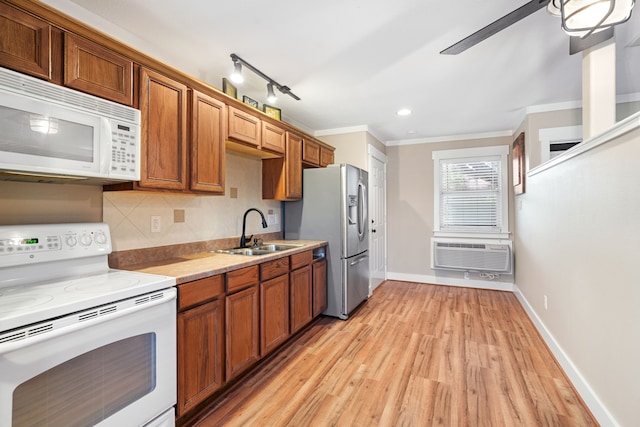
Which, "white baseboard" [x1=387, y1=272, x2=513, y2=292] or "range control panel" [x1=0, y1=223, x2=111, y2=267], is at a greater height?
"range control panel" [x1=0, y1=223, x2=111, y2=267]

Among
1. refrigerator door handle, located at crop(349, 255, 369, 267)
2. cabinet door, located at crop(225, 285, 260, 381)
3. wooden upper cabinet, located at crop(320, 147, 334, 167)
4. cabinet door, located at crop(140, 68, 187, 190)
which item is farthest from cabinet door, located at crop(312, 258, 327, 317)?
cabinet door, located at crop(140, 68, 187, 190)

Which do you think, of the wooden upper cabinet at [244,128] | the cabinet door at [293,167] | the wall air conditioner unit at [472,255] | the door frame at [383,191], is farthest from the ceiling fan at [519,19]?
the wall air conditioner unit at [472,255]

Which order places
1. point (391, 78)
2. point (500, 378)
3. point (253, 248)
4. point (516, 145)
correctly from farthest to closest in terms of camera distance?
point (516, 145)
point (253, 248)
point (391, 78)
point (500, 378)

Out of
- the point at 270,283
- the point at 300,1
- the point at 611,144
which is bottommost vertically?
the point at 270,283

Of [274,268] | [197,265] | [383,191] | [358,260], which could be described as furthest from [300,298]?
[383,191]

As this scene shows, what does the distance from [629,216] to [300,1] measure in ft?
A: 6.76

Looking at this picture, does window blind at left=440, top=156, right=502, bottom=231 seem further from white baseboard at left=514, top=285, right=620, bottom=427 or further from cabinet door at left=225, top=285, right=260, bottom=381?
cabinet door at left=225, top=285, right=260, bottom=381

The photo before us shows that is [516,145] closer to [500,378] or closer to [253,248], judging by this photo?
[500,378]

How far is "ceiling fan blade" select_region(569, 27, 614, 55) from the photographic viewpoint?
6.54ft

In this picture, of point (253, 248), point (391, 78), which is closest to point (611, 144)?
point (391, 78)

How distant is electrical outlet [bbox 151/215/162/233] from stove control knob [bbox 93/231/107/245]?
0.42 metres

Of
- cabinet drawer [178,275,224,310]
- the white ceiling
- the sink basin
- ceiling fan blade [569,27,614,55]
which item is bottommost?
cabinet drawer [178,275,224,310]

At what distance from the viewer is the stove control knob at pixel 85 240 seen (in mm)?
1639

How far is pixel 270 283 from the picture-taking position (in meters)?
2.42
